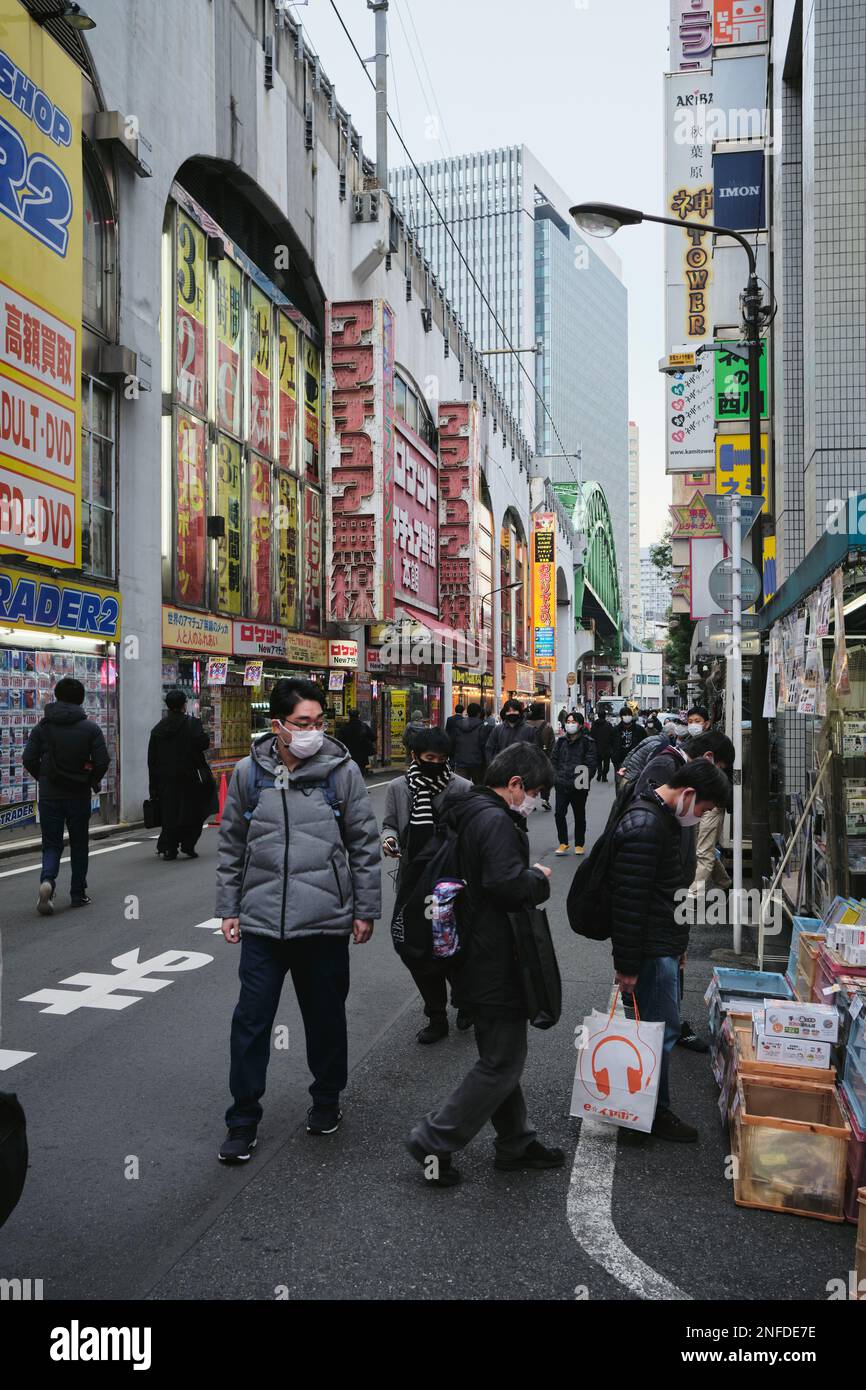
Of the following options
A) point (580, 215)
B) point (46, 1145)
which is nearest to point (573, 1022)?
point (46, 1145)

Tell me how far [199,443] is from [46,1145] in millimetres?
16413

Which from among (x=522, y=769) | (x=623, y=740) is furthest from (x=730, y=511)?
(x=623, y=740)

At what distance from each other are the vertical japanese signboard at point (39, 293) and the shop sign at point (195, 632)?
4.07 m

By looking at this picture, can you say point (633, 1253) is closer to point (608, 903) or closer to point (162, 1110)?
point (608, 903)

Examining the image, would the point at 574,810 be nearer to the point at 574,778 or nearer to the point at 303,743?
the point at 574,778

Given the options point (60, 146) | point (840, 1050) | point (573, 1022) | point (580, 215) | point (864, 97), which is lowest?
point (573, 1022)

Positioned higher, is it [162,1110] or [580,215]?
[580,215]

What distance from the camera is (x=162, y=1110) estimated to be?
4625mm

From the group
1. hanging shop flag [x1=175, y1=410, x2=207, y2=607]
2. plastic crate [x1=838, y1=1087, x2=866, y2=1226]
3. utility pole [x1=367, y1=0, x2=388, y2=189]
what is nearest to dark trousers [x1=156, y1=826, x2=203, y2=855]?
hanging shop flag [x1=175, y1=410, x2=207, y2=607]

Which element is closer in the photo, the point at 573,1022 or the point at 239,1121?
the point at 239,1121

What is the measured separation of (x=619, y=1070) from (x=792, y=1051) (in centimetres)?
70

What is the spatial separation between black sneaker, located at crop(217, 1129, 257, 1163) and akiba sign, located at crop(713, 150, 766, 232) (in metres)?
14.2

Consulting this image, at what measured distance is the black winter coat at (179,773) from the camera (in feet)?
38.5

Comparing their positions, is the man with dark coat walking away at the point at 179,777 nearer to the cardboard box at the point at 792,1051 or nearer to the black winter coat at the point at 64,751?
the black winter coat at the point at 64,751
